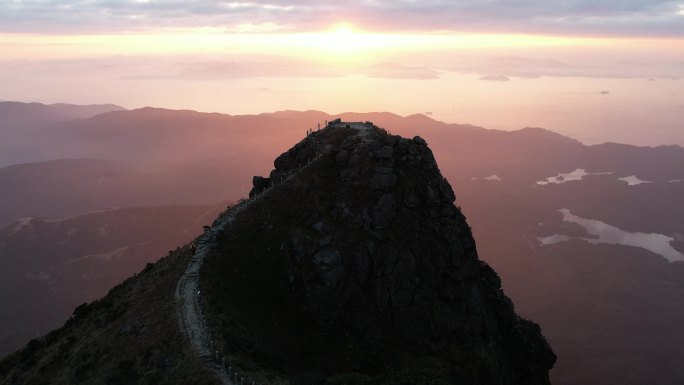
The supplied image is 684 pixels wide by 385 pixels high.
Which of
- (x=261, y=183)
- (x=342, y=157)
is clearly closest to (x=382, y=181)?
(x=342, y=157)

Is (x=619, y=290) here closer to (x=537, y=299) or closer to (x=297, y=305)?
(x=537, y=299)

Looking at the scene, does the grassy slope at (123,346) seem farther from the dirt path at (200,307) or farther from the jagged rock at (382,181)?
the jagged rock at (382,181)

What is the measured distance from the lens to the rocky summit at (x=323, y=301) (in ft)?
145

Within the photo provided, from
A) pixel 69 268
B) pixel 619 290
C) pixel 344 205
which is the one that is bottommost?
pixel 619 290

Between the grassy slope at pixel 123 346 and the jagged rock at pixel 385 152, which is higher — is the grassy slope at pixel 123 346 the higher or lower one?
the lower one

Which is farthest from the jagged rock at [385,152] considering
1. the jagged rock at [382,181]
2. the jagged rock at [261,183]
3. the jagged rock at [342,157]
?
the jagged rock at [261,183]

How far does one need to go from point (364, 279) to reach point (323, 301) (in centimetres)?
491

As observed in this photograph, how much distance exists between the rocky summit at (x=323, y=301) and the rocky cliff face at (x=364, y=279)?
148 millimetres

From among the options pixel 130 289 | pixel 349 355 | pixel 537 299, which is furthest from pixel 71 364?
pixel 537 299

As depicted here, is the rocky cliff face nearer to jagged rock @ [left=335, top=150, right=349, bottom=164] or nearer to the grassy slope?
jagged rock @ [left=335, top=150, right=349, bottom=164]

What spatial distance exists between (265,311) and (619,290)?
171 meters

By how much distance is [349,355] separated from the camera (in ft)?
160

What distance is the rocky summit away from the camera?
44156 mm

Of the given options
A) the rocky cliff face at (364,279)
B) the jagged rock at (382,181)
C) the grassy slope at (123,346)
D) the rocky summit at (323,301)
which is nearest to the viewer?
the grassy slope at (123,346)
